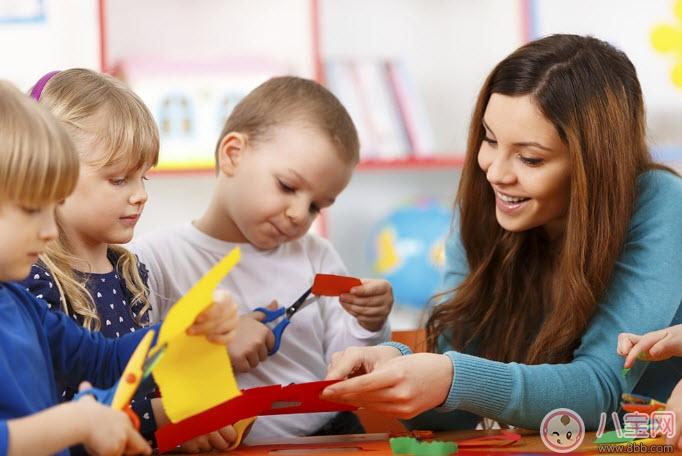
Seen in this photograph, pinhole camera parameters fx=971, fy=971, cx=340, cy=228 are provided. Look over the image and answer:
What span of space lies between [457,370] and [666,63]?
246 centimetres

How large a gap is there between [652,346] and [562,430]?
0.15 metres

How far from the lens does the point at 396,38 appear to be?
3357mm

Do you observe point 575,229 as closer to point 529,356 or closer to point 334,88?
point 529,356

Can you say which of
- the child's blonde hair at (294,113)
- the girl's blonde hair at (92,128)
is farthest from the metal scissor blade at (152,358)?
the child's blonde hair at (294,113)

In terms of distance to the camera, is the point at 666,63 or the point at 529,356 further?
the point at 666,63

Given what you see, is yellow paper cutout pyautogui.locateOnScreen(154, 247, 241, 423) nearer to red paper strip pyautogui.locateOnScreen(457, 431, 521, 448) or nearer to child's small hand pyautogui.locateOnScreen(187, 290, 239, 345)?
child's small hand pyautogui.locateOnScreen(187, 290, 239, 345)

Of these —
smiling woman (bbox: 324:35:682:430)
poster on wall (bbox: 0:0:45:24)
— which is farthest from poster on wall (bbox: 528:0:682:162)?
smiling woman (bbox: 324:35:682:430)

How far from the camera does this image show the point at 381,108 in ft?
10.1

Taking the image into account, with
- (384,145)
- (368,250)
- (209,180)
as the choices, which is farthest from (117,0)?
(368,250)

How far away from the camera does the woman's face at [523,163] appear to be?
1312 millimetres

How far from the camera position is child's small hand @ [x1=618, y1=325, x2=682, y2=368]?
107 cm

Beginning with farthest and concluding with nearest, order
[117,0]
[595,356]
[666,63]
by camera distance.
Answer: [666,63]
[117,0]
[595,356]

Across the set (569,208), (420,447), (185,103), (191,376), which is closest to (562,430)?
(420,447)

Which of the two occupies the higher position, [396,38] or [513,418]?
[396,38]
